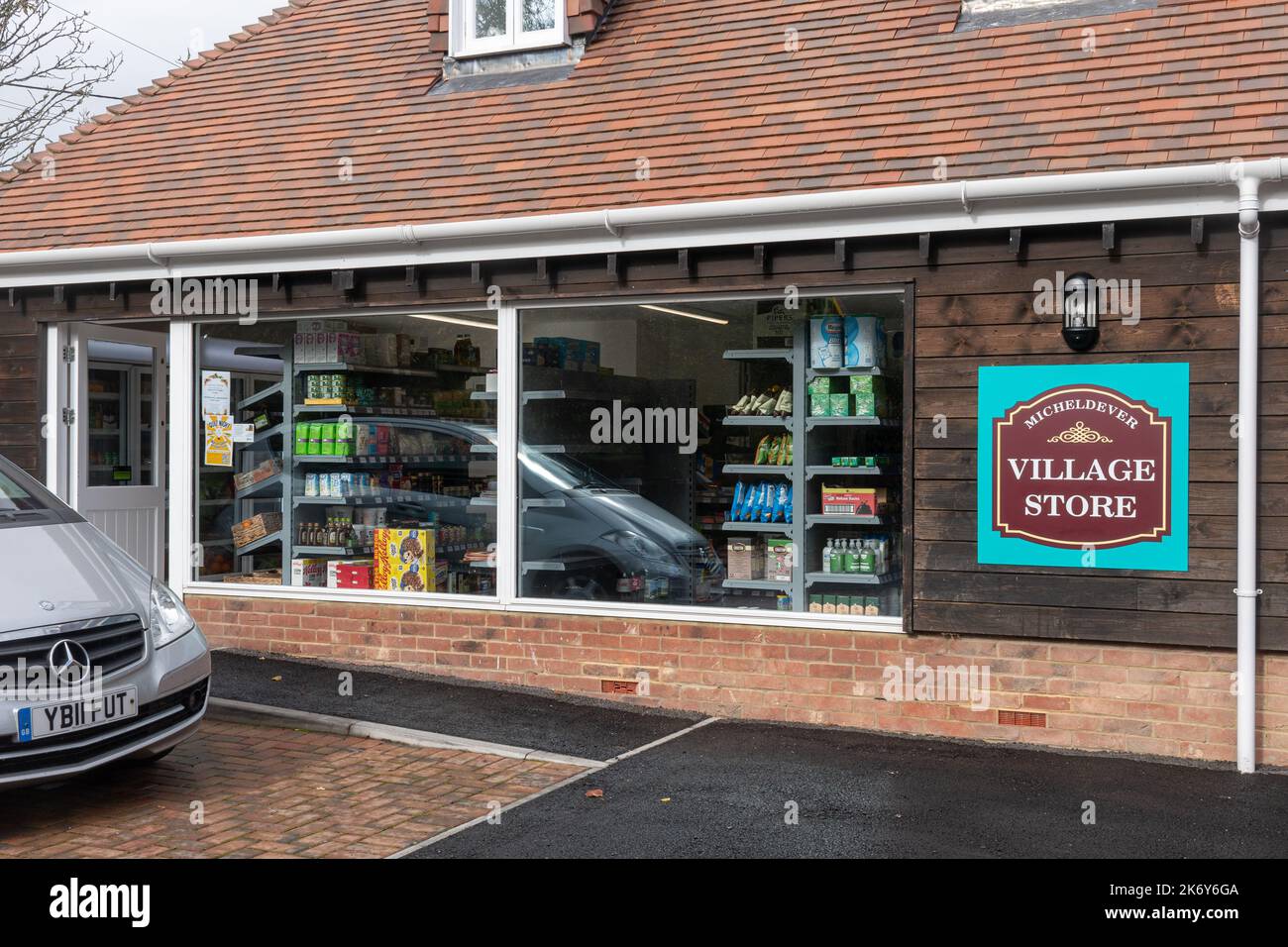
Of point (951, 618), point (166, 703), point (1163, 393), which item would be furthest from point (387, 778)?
point (1163, 393)

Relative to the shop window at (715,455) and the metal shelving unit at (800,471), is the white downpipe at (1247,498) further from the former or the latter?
the metal shelving unit at (800,471)

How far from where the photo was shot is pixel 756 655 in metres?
8.17

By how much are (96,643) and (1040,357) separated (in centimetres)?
506

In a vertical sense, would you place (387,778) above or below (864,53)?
below

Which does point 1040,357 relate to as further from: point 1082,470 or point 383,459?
point 383,459

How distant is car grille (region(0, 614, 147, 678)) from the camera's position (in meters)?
5.48

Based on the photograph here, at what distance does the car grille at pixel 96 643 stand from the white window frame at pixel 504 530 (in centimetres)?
328

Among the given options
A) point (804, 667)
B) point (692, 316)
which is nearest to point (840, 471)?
point (804, 667)

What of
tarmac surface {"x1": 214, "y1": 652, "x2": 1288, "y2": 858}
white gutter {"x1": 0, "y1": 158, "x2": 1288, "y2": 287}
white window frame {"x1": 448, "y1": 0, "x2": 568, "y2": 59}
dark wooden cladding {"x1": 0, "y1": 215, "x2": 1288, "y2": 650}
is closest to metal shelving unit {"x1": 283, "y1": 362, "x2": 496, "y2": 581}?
white gutter {"x1": 0, "y1": 158, "x2": 1288, "y2": 287}

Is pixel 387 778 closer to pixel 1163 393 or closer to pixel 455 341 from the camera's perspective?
pixel 455 341

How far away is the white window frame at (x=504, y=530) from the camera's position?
8117 mm

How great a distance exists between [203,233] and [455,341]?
207 centimetres

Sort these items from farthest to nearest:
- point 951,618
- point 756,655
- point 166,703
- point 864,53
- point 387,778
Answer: point 864,53 < point 756,655 < point 951,618 < point 387,778 < point 166,703

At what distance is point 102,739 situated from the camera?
5699 mm
